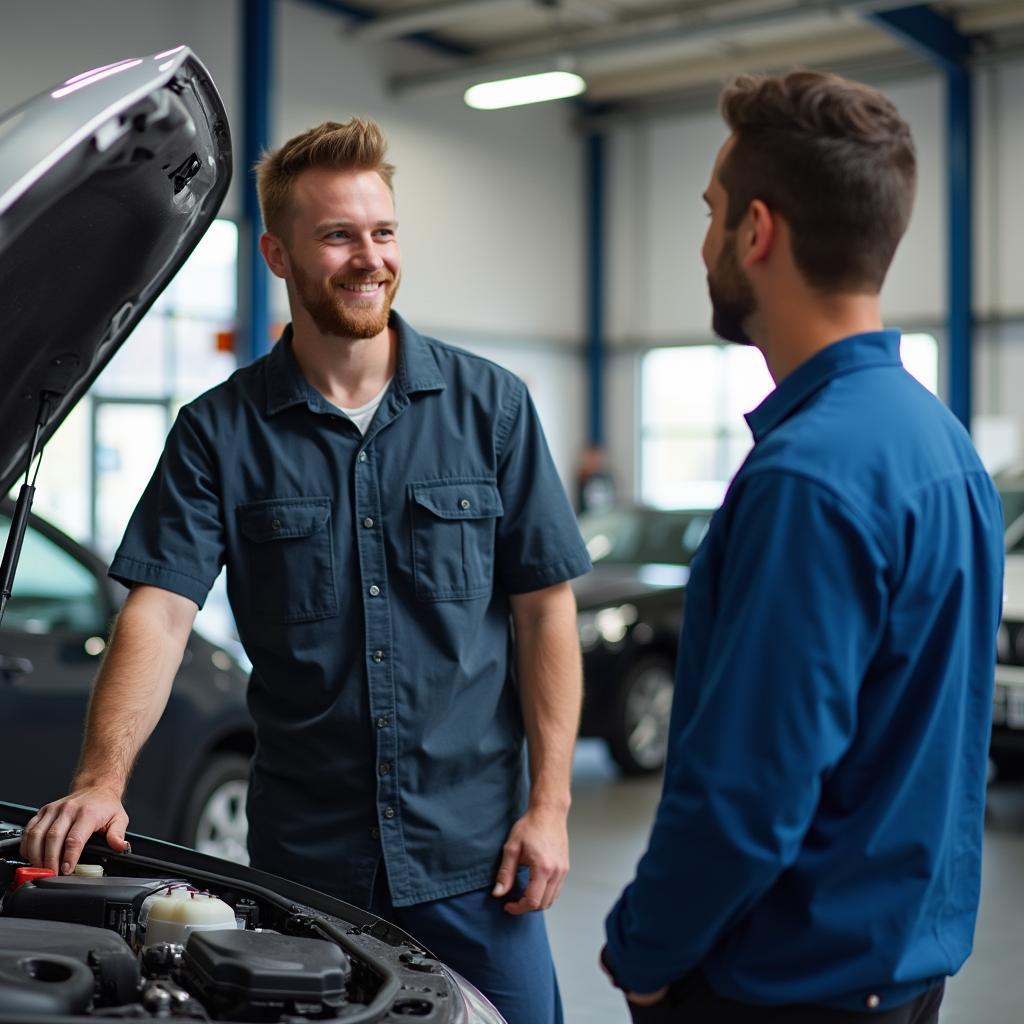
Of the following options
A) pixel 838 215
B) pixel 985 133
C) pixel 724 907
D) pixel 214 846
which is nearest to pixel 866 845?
pixel 724 907

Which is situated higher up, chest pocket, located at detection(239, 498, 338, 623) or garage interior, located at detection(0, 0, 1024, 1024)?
garage interior, located at detection(0, 0, 1024, 1024)

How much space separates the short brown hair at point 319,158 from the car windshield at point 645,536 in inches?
228

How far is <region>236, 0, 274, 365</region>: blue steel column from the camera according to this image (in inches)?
449

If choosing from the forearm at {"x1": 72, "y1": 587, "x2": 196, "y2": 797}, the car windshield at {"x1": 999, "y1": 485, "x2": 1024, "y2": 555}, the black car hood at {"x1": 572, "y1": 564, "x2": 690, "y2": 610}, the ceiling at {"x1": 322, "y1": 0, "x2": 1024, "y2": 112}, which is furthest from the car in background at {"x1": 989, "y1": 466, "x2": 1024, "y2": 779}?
the ceiling at {"x1": 322, "y1": 0, "x2": 1024, "y2": 112}

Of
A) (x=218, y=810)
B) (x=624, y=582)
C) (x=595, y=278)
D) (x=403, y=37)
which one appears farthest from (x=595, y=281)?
(x=218, y=810)

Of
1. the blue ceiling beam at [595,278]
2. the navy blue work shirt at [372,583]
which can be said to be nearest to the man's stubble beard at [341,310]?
the navy blue work shirt at [372,583]

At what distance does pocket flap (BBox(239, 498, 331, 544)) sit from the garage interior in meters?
5.61

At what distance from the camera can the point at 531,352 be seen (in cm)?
1648

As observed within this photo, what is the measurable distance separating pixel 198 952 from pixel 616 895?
3.72m

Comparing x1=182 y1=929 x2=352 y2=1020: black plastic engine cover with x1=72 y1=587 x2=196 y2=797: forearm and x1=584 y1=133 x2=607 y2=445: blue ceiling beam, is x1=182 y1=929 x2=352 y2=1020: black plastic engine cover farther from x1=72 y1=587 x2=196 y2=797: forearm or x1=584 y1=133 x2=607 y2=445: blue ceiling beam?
x1=584 y1=133 x2=607 y2=445: blue ceiling beam

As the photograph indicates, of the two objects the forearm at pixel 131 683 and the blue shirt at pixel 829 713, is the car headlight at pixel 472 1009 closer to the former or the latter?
the blue shirt at pixel 829 713

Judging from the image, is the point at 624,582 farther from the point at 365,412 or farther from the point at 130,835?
the point at 130,835

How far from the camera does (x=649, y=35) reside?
13.2 m

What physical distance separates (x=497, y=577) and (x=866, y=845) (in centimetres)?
105
